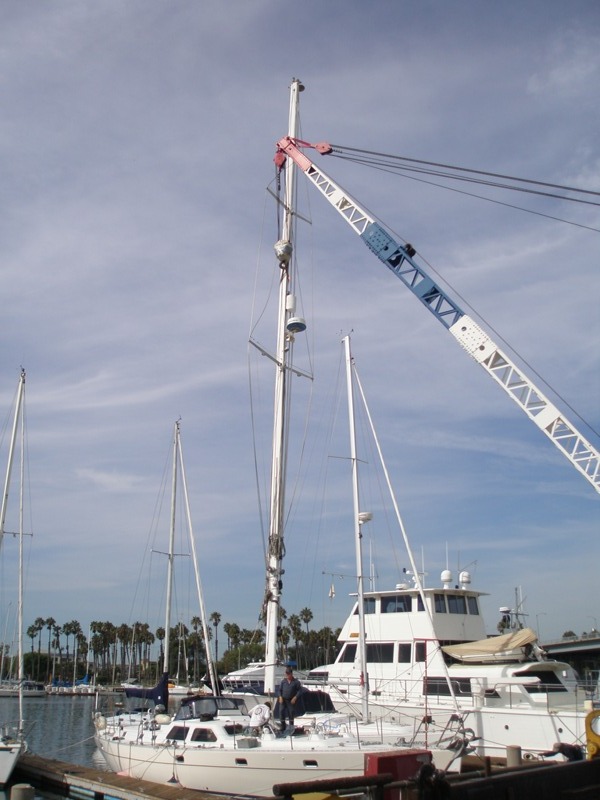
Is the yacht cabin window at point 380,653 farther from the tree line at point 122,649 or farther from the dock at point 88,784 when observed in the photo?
the tree line at point 122,649

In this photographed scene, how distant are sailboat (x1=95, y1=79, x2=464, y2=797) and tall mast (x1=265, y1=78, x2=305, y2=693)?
0.11 ft

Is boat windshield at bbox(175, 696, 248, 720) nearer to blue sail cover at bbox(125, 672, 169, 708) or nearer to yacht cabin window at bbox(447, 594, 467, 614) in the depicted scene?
blue sail cover at bbox(125, 672, 169, 708)

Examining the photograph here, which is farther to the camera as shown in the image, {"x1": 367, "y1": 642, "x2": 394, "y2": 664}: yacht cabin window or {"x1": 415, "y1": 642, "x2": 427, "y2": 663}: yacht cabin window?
{"x1": 367, "y1": 642, "x2": 394, "y2": 664}: yacht cabin window

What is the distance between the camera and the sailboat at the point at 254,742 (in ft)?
50.9

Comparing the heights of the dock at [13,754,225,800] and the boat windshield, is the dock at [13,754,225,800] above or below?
below

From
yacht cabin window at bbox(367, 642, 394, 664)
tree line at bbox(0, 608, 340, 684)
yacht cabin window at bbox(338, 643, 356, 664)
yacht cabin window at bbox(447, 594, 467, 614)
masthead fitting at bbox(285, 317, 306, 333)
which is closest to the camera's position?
masthead fitting at bbox(285, 317, 306, 333)

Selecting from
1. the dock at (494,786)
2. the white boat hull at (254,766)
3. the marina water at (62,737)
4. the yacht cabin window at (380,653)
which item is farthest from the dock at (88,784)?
the yacht cabin window at (380,653)

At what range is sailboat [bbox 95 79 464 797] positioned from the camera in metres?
15.5

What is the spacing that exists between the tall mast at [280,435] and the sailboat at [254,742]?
0.11 feet

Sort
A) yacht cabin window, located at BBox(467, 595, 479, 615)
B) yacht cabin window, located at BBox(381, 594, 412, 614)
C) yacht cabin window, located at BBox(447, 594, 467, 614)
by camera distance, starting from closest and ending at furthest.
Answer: yacht cabin window, located at BBox(381, 594, 412, 614) < yacht cabin window, located at BBox(447, 594, 467, 614) < yacht cabin window, located at BBox(467, 595, 479, 615)

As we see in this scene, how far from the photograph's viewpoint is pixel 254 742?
1622cm

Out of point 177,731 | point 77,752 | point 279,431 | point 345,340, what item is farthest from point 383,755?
point 77,752

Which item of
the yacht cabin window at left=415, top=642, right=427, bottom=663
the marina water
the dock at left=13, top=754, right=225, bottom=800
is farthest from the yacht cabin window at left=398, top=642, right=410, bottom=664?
the marina water

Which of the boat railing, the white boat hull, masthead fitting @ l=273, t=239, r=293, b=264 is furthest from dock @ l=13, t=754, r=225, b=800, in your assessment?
masthead fitting @ l=273, t=239, r=293, b=264
